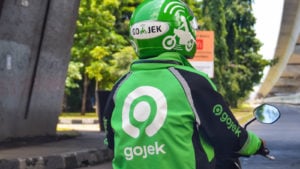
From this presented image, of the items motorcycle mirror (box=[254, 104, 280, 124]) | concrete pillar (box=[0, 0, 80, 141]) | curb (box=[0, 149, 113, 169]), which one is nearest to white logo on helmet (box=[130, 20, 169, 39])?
motorcycle mirror (box=[254, 104, 280, 124])

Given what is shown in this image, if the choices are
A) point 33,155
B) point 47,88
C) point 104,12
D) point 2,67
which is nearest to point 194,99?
point 33,155

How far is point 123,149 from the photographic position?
233 centimetres

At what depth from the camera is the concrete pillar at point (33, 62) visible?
1015cm

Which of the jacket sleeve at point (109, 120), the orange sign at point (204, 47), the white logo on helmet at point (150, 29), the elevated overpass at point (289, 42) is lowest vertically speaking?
the jacket sleeve at point (109, 120)

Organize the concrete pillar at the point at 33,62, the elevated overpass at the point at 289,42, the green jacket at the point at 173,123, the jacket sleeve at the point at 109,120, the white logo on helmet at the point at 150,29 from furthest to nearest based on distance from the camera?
the elevated overpass at the point at 289,42, the concrete pillar at the point at 33,62, the jacket sleeve at the point at 109,120, the white logo on helmet at the point at 150,29, the green jacket at the point at 173,123

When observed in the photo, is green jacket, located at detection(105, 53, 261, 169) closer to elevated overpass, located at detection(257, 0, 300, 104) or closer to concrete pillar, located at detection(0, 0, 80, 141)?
concrete pillar, located at detection(0, 0, 80, 141)

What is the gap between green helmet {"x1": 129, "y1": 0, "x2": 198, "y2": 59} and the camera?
2.39 m

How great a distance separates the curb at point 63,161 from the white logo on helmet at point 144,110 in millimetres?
5711

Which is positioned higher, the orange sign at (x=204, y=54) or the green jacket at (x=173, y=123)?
the orange sign at (x=204, y=54)

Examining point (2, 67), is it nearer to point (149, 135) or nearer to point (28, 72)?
point (28, 72)

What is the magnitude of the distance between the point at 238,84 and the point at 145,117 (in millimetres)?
44462

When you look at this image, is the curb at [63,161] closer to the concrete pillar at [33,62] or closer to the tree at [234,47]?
the concrete pillar at [33,62]

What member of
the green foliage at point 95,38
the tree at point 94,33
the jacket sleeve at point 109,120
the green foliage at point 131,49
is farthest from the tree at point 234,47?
the jacket sleeve at point 109,120

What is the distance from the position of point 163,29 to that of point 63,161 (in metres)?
6.64
